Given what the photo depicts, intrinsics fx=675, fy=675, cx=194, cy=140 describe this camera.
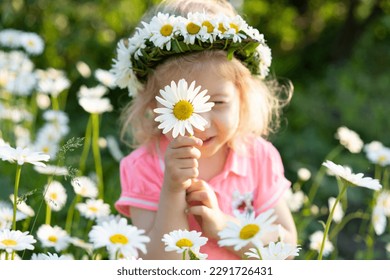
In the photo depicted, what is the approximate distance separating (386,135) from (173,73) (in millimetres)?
1745

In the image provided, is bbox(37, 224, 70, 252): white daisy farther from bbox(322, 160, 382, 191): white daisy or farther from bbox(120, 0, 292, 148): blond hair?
bbox(322, 160, 382, 191): white daisy

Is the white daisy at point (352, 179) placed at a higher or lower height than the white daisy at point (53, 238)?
lower

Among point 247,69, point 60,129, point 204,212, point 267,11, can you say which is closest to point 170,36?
point 247,69

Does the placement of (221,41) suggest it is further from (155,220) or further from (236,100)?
(155,220)

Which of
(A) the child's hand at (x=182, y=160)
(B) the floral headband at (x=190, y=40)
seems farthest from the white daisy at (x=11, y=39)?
(A) the child's hand at (x=182, y=160)

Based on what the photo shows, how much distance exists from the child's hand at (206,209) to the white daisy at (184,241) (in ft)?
0.91

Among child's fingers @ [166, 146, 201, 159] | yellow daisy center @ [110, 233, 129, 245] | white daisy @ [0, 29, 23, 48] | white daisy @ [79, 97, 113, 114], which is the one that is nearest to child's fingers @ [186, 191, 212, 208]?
child's fingers @ [166, 146, 201, 159]

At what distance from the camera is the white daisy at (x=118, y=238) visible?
1.12 meters

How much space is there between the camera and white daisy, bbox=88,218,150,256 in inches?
44.3

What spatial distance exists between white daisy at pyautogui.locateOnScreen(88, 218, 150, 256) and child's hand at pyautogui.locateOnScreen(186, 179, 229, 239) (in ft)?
0.71

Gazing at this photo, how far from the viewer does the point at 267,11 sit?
187 inches

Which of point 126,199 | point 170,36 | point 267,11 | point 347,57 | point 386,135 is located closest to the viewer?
point 170,36

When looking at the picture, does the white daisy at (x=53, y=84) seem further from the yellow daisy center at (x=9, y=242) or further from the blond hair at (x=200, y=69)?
the yellow daisy center at (x=9, y=242)

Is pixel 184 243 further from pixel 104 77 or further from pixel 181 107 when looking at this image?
pixel 104 77
